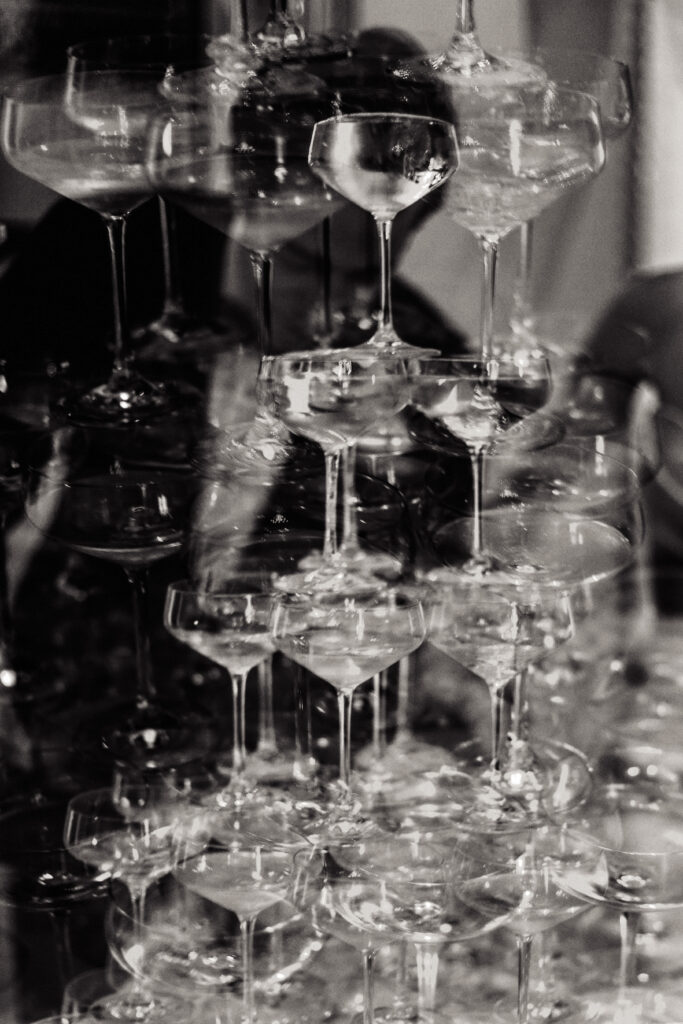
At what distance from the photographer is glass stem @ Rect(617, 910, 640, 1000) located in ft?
2.68

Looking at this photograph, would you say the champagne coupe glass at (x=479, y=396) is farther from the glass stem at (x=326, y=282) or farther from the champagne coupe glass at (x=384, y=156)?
the glass stem at (x=326, y=282)

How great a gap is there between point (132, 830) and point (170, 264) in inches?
16.7

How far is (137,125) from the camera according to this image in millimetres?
827

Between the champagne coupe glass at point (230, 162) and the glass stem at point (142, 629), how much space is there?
268 mm

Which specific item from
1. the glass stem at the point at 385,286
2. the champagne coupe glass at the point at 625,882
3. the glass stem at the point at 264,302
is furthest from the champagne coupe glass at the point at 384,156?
the champagne coupe glass at the point at 625,882

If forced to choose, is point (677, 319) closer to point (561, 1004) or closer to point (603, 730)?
point (603, 730)

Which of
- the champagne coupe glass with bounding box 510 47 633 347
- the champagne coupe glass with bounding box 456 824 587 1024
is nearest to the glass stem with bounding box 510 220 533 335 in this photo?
the champagne coupe glass with bounding box 510 47 633 347

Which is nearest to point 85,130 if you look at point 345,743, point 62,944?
point 345,743

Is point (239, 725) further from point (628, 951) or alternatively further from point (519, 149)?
point (519, 149)

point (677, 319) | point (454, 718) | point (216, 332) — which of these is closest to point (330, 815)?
point (454, 718)

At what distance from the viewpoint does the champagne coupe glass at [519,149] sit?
30.7 inches

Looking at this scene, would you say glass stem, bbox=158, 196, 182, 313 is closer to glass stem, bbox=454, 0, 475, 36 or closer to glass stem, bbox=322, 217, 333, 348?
glass stem, bbox=322, 217, 333, 348

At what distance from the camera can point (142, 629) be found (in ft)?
3.15

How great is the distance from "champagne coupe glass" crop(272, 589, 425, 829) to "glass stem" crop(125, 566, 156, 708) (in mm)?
201
